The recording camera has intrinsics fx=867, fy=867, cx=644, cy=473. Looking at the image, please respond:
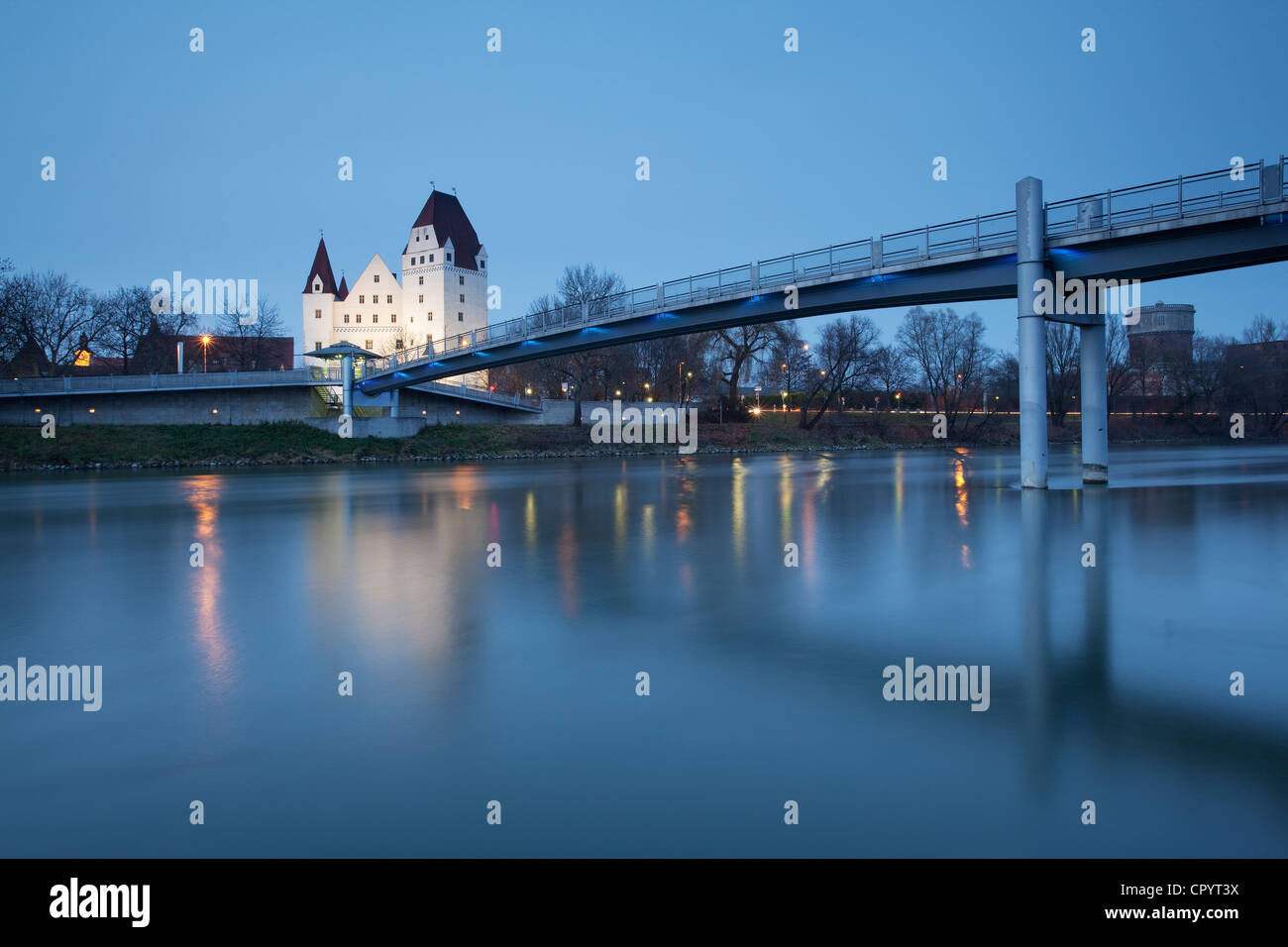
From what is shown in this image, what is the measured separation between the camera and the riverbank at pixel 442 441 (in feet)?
173

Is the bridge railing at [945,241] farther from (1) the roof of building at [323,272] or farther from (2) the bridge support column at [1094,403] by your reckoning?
(1) the roof of building at [323,272]

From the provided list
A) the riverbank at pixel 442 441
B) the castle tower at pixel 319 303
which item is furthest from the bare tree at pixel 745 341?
the castle tower at pixel 319 303

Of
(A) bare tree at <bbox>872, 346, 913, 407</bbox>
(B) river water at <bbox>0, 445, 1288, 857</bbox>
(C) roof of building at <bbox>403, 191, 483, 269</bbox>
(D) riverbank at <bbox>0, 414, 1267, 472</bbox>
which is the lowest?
(B) river water at <bbox>0, 445, 1288, 857</bbox>

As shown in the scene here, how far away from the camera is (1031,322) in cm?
2823

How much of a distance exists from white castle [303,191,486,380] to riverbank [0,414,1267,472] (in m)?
59.7

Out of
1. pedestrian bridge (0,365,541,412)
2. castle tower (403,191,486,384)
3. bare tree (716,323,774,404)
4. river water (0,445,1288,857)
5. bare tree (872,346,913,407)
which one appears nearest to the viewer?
river water (0,445,1288,857)

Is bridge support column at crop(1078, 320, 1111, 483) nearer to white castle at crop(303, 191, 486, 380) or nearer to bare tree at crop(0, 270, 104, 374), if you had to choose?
bare tree at crop(0, 270, 104, 374)

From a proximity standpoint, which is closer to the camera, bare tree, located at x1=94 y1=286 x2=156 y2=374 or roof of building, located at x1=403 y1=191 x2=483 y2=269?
bare tree, located at x1=94 y1=286 x2=156 y2=374

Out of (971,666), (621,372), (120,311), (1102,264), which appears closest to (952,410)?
(621,372)

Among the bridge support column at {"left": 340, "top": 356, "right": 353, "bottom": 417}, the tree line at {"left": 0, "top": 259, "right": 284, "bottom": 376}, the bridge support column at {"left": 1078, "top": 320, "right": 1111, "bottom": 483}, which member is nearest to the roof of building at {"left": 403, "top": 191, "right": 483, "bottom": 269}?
the tree line at {"left": 0, "top": 259, "right": 284, "bottom": 376}

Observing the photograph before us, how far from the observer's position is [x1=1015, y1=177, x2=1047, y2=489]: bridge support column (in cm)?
2761

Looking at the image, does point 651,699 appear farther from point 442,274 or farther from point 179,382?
point 442,274

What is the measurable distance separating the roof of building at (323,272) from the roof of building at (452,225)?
1425 centimetres

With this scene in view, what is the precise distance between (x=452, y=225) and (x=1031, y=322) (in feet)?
366
